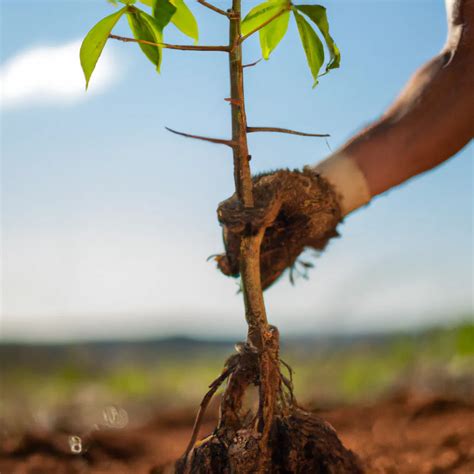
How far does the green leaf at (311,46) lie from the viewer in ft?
3.55

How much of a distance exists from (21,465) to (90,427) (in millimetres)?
413

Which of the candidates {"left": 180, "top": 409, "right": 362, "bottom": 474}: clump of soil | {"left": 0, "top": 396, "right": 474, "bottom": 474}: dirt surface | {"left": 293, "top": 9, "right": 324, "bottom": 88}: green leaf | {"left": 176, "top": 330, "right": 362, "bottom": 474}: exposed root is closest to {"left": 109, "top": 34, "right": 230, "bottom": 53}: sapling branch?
{"left": 293, "top": 9, "right": 324, "bottom": 88}: green leaf

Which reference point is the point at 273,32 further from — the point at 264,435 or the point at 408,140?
the point at 264,435

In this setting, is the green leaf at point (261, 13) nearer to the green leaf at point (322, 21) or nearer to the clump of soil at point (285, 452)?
the green leaf at point (322, 21)

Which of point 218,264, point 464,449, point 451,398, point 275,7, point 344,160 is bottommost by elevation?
point 464,449

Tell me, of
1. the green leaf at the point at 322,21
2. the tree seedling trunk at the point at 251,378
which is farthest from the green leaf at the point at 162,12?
the green leaf at the point at 322,21

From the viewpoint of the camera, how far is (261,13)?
3.65 feet

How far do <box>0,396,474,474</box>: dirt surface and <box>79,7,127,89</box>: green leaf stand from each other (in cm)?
88

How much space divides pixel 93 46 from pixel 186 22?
20cm

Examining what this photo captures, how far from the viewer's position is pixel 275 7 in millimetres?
1099

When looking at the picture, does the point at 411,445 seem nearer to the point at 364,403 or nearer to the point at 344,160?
the point at 364,403

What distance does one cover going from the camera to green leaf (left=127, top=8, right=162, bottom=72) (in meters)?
1.10

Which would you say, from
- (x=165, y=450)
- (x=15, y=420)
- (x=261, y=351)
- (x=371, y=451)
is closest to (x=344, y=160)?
(x=261, y=351)

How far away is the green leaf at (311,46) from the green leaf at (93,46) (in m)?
0.34
